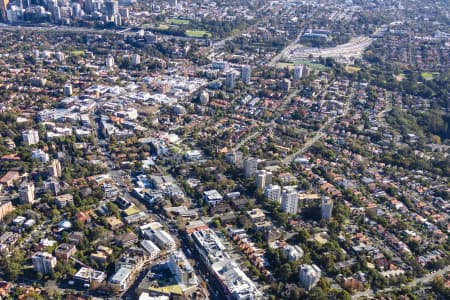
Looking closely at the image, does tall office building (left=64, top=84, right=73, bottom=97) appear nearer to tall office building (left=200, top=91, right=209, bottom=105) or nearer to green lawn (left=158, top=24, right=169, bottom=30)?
tall office building (left=200, top=91, right=209, bottom=105)

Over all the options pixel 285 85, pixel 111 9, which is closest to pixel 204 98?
pixel 285 85

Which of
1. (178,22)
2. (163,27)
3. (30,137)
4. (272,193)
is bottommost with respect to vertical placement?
(272,193)

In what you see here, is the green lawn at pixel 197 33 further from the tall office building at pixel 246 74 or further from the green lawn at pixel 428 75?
the green lawn at pixel 428 75

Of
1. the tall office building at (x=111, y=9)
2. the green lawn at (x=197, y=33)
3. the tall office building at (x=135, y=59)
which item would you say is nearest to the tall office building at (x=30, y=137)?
Answer: the tall office building at (x=135, y=59)

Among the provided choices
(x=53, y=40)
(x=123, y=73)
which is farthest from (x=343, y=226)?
(x=53, y=40)

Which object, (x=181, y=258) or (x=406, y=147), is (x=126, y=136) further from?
(x=406, y=147)

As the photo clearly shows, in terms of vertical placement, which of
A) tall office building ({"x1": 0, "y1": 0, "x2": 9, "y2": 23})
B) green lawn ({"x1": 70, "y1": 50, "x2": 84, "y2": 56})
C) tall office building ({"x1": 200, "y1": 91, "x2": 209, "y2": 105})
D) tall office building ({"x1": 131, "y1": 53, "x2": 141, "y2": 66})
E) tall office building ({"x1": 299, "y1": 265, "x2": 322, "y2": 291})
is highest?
A: tall office building ({"x1": 0, "y1": 0, "x2": 9, "y2": 23})

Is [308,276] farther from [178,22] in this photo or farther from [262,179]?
[178,22]

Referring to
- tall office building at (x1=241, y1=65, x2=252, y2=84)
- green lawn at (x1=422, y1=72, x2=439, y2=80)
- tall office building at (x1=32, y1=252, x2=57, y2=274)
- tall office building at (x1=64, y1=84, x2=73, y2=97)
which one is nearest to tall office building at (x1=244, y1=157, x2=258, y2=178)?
tall office building at (x1=32, y1=252, x2=57, y2=274)
